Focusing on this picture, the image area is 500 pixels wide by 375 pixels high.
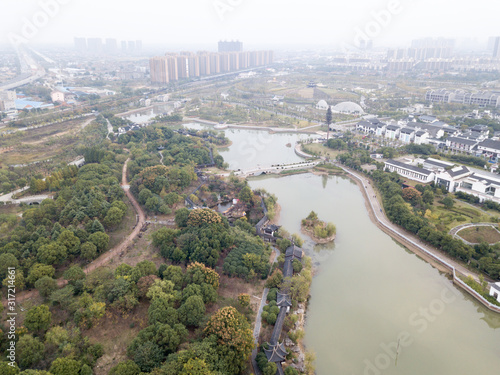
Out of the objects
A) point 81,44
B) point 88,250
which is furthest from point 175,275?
point 81,44

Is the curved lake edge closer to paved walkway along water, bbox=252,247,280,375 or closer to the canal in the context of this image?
the canal

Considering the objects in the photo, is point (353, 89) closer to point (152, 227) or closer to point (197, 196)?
point (197, 196)

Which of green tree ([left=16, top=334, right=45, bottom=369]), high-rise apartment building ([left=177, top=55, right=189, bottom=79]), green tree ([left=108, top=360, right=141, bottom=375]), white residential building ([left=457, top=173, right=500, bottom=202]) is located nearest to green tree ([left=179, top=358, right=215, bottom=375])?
green tree ([left=108, top=360, right=141, bottom=375])

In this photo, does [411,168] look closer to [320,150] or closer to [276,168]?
[320,150]

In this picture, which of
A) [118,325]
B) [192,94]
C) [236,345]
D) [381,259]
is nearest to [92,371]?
[118,325]

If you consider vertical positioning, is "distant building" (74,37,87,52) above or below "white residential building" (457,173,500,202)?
above

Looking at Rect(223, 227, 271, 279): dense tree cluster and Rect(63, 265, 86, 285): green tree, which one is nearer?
Rect(63, 265, 86, 285): green tree
